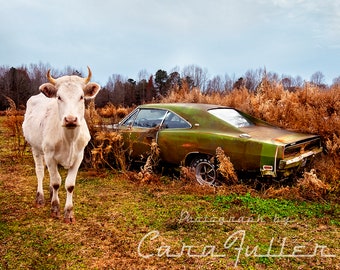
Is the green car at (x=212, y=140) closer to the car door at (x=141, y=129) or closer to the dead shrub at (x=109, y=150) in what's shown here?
the car door at (x=141, y=129)

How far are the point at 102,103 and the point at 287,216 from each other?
119 feet

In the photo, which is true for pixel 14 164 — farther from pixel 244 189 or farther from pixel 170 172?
pixel 244 189

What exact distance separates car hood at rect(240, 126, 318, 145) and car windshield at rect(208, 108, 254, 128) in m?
0.28

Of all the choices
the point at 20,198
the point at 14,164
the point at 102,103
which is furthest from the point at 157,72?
the point at 20,198

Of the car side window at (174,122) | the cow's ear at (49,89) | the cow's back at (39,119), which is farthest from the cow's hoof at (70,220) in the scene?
the car side window at (174,122)

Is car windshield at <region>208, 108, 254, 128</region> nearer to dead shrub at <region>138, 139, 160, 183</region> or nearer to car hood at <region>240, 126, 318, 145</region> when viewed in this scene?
car hood at <region>240, 126, 318, 145</region>

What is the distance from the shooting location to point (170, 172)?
7305 mm

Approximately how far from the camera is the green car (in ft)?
17.7

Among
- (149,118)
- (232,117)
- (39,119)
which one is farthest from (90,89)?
(232,117)

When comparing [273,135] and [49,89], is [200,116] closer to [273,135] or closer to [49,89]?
[273,135]

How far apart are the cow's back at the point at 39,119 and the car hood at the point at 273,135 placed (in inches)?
126

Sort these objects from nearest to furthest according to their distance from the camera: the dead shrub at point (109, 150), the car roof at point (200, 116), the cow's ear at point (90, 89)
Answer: the cow's ear at point (90, 89) → the car roof at point (200, 116) → the dead shrub at point (109, 150)

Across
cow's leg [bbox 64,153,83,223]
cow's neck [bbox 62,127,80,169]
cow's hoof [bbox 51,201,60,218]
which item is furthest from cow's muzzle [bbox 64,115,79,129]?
cow's hoof [bbox 51,201,60,218]

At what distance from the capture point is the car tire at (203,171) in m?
6.12
